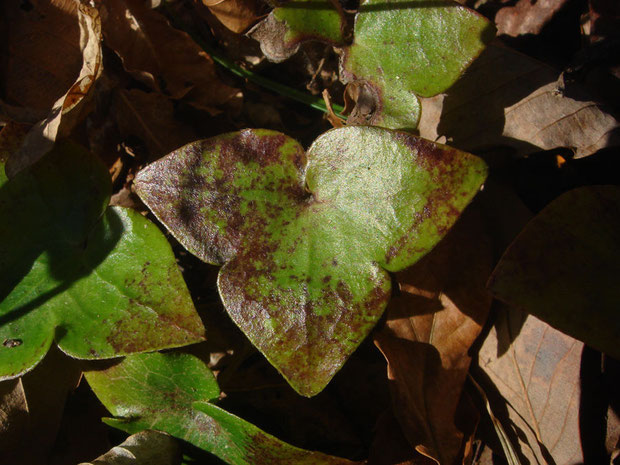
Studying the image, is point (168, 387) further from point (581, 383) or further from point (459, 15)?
point (459, 15)

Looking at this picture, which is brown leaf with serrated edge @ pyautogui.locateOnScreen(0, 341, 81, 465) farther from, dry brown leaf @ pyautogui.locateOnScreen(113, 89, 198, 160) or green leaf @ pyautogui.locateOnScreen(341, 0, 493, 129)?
green leaf @ pyautogui.locateOnScreen(341, 0, 493, 129)

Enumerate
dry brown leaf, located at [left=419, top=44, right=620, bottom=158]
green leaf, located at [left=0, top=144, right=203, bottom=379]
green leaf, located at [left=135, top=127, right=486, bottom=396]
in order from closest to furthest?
1. green leaf, located at [left=135, top=127, right=486, bottom=396]
2. green leaf, located at [left=0, top=144, right=203, bottom=379]
3. dry brown leaf, located at [left=419, top=44, right=620, bottom=158]

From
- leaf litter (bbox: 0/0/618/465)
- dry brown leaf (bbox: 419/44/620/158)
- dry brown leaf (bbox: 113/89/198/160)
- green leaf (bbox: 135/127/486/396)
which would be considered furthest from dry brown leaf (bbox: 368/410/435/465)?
dry brown leaf (bbox: 113/89/198/160)

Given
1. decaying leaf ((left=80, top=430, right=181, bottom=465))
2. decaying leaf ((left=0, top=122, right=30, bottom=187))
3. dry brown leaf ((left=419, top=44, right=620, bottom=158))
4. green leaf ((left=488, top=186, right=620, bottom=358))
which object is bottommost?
decaying leaf ((left=80, top=430, right=181, bottom=465))

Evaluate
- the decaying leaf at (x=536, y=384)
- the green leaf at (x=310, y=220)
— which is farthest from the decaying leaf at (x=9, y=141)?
the decaying leaf at (x=536, y=384)

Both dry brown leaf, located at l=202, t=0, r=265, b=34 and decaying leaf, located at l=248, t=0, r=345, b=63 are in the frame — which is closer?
decaying leaf, located at l=248, t=0, r=345, b=63

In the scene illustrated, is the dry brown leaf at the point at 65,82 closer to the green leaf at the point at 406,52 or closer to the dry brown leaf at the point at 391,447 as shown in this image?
the green leaf at the point at 406,52

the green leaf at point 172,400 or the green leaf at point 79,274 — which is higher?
the green leaf at point 79,274

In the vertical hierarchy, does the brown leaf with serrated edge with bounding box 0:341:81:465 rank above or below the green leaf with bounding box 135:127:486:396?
below
